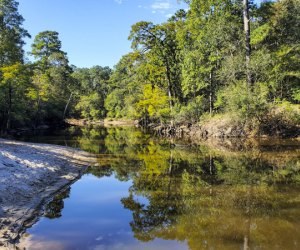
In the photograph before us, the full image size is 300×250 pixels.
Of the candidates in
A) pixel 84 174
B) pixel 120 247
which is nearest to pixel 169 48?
pixel 84 174

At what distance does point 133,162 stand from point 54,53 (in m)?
55.5

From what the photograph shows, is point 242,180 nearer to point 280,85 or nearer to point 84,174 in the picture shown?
point 84,174

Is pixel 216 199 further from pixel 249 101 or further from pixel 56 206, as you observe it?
pixel 249 101

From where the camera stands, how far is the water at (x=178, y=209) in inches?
286

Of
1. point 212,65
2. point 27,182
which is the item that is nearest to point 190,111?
point 212,65

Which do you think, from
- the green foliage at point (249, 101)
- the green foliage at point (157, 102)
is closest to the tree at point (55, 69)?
the green foliage at point (157, 102)

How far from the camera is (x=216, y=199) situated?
33.5 ft

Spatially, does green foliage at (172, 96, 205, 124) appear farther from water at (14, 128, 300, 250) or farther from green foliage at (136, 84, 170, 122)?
water at (14, 128, 300, 250)

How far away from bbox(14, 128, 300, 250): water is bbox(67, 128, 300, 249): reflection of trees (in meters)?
0.02

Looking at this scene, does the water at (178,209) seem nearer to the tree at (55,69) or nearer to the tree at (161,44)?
the tree at (161,44)

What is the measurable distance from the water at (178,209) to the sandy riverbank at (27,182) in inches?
16.9

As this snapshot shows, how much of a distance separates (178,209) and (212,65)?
2694cm

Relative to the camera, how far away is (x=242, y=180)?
12750 millimetres

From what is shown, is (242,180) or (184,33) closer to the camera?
(242,180)
